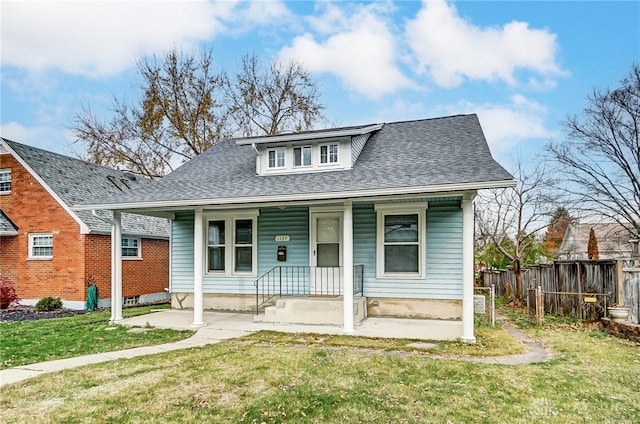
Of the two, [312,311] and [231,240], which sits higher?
[231,240]

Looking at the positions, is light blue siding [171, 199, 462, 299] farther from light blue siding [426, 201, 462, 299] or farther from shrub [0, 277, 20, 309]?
shrub [0, 277, 20, 309]

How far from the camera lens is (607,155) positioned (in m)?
19.3

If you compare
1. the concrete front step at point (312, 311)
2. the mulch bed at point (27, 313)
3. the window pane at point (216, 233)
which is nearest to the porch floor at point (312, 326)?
the concrete front step at point (312, 311)

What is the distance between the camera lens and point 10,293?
14680 millimetres

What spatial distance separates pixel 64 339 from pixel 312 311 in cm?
510

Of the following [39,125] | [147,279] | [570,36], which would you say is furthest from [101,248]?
[570,36]

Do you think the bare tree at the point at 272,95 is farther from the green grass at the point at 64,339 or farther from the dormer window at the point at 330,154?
the green grass at the point at 64,339

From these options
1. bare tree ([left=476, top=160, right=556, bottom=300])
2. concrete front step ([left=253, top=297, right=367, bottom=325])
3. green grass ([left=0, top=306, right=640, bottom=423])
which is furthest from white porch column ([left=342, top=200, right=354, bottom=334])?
bare tree ([left=476, top=160, right=556, bottom=300])

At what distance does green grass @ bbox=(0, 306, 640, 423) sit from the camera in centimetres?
448

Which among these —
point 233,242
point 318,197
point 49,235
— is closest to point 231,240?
point 233,242

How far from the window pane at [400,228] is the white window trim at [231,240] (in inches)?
142

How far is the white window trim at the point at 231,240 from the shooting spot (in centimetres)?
1184

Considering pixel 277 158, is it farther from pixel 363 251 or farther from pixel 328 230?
pixel 363 251

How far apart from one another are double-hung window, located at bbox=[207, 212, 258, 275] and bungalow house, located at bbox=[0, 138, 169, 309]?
182 inches
